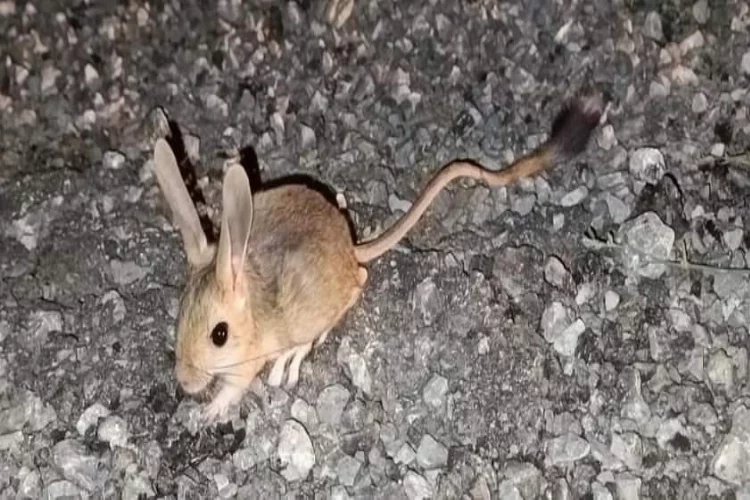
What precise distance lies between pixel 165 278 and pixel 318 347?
317mm

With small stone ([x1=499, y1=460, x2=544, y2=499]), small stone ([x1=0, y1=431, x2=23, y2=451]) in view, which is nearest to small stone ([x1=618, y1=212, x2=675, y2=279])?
small stone ([x1=499, y1=460, x2=544, y2=499])

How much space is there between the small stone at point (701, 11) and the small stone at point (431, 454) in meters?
1.05

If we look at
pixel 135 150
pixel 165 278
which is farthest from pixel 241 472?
pixel 135 150

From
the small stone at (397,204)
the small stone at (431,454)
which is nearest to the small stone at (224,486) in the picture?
the small stone at (431,454)

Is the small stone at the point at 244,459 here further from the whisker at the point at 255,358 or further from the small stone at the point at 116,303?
the small stone at the point at 116,303

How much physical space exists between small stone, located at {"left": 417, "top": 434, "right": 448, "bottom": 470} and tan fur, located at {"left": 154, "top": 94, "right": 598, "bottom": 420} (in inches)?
10.2

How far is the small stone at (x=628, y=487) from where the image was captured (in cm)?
196

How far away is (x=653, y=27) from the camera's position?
238 cm

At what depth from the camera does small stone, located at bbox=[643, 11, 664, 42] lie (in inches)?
93.4

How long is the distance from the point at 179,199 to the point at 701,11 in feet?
3.86

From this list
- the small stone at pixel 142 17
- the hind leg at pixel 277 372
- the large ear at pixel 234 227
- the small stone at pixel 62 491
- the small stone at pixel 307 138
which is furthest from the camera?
the small stone at pixel 142 17

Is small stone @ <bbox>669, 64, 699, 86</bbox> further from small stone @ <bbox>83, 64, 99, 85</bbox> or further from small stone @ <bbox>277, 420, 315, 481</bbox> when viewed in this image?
small stone @ <bbox>83, 64, 99, 85</bbox>

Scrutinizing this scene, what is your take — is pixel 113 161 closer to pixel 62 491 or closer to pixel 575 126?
pixel 62 491

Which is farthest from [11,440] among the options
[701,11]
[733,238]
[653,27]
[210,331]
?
[701,11]
